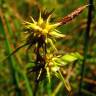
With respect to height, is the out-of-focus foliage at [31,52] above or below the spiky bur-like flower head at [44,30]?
below

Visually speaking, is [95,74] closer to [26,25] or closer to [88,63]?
[88,63]

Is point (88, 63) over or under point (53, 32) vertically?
under

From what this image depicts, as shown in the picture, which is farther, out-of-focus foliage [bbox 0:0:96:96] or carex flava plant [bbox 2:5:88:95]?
out-of-focus foliage [bbox 0:0:96:96]

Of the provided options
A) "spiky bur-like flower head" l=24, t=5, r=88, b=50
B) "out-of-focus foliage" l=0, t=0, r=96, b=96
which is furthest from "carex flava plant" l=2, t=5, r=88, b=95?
"out-of-focus foliage" l=0, t=0, r=96, b=96

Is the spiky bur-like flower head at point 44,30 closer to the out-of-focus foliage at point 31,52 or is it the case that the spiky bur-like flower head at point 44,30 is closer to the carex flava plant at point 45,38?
the carex flava plant at point 45,38

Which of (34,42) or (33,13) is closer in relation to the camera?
(34,42)

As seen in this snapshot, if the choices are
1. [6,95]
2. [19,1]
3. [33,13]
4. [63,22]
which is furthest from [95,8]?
[19,1]

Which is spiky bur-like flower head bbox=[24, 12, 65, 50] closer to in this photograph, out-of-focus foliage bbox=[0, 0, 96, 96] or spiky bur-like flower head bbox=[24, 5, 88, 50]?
spiky bur-like flower head bbox=[24, 5, 88, 50]

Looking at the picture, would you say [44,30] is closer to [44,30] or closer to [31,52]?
[44,30]

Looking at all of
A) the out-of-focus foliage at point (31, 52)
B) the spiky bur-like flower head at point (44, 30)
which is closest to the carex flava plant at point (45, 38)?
the spiky bur-like flower head at point (44, 30)

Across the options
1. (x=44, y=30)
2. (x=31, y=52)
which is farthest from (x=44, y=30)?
(x=31, y=52)

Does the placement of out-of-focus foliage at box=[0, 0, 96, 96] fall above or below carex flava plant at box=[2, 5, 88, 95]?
below
